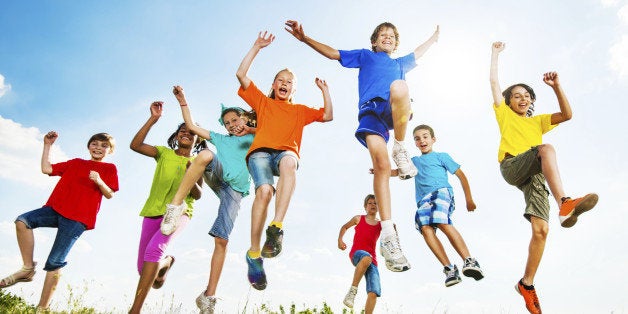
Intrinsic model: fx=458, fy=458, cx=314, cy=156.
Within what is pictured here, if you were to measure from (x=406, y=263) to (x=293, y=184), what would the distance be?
5.05 ft

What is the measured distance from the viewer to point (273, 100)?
6.10 metres

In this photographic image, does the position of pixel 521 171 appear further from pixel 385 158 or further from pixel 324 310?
pixel 324 310

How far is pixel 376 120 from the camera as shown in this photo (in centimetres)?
542

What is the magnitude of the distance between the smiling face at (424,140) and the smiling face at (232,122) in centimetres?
322

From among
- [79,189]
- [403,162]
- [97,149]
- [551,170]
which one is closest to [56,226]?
[79,189]

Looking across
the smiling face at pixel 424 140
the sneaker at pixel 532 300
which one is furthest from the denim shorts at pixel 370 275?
the sneaker at pixel 532 300

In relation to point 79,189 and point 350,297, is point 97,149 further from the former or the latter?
point 350,297

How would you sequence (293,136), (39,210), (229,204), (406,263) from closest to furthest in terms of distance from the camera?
(406,263), (293,136), (229,204), (39,210)

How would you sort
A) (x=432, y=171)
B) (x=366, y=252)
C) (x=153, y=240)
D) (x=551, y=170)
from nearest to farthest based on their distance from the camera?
(x=551, y=170) → (x=153, y=240) → (x=432, y=171) → (x=366, y=252)

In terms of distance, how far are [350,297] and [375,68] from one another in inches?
176

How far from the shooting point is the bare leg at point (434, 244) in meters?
6.69

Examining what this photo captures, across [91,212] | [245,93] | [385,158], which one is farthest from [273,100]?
[91,212]

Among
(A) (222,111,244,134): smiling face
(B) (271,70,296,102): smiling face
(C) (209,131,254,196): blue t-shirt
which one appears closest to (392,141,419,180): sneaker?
(B) (271,70,296,102): smiling face

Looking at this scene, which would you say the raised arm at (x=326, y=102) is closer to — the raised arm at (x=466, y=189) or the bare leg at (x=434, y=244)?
the bare leg at (x=434, y=244)
